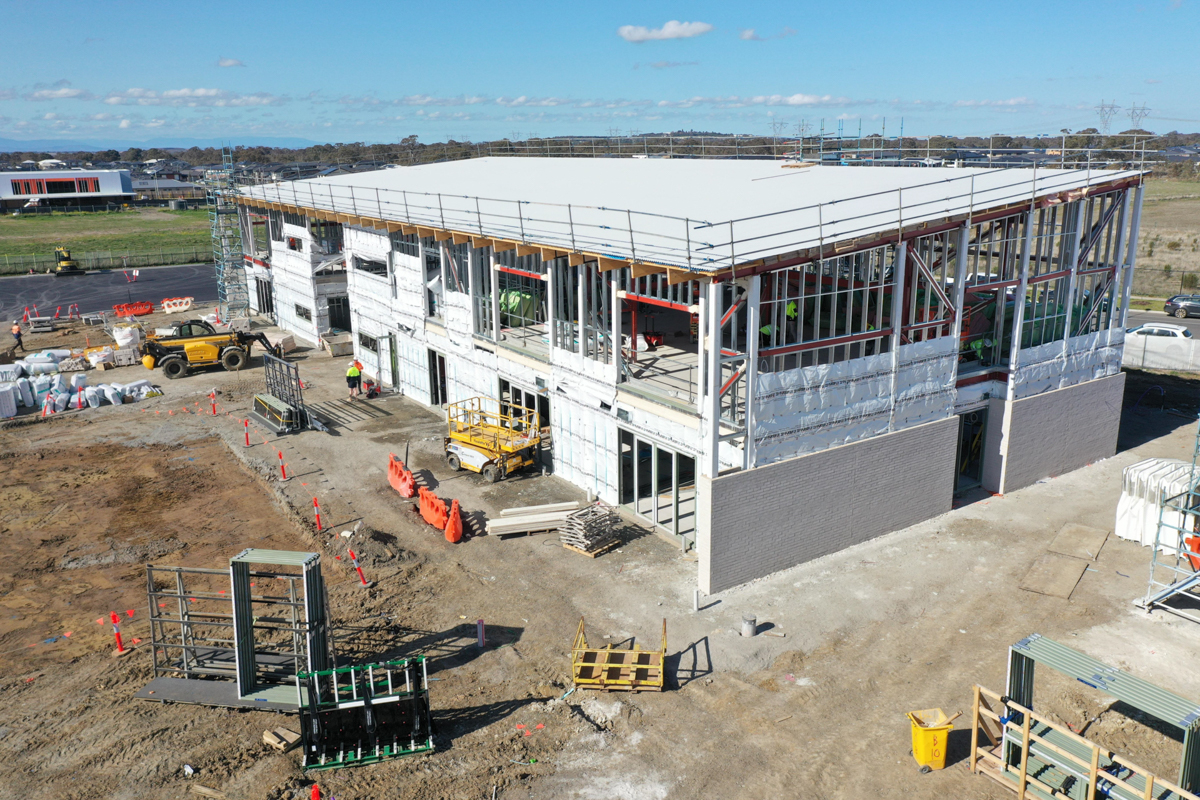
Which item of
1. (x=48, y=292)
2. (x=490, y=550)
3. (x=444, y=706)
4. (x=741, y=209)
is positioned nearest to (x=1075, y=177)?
(x=741, y=209)

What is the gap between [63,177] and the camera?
117875mm

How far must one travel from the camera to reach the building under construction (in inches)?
688

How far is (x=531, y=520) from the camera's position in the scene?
20250mm

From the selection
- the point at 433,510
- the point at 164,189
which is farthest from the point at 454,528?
the point at 164,189

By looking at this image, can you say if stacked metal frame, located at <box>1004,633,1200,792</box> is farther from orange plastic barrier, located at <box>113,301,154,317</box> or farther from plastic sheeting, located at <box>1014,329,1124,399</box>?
orange plastic barrier, located at <box>113,301,154,317</box>

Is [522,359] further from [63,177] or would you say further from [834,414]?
[63,177]

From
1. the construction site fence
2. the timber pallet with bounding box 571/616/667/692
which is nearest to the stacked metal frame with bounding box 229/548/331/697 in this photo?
the timber pallet with bounding box 571/616/667/692

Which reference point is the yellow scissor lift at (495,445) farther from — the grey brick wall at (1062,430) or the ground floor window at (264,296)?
the ground floor window at (264,296)

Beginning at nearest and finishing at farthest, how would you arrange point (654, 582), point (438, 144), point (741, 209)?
1. point (654, 582)
2. point (741, 209)
3. point (438, 144)

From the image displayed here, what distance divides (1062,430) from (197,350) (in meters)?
31.6

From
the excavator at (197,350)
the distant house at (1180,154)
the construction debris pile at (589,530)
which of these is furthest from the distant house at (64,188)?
the distant house at (1180,154)

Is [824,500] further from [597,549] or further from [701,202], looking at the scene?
[701,202]

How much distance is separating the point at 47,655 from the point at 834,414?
52.4ft

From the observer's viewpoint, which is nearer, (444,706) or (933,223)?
(444,706)
